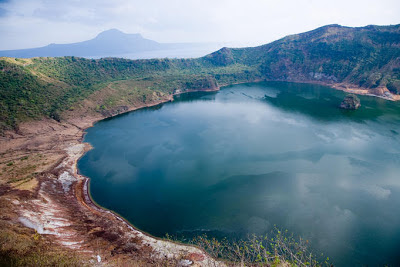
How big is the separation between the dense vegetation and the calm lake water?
20591mm

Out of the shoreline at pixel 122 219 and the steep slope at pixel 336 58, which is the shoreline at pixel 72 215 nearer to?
the shoreline at pixel 122 219

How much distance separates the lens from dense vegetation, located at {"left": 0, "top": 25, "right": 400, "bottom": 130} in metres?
66.9

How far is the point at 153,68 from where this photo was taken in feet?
434

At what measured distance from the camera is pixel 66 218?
28750 mm

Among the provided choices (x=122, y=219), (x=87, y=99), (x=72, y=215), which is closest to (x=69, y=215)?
(x=72, y=215)

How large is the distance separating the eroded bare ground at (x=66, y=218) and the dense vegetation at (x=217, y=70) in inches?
859

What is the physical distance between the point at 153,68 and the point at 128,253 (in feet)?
404

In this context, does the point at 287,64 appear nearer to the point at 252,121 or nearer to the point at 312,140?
the point at 252,121

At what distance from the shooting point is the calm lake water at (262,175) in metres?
28.0

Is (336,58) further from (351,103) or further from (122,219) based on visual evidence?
(122,219)

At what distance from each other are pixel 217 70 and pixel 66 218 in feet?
437

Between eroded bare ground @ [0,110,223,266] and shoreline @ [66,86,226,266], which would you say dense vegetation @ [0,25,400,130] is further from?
shoreline @ [66,86,226,266]

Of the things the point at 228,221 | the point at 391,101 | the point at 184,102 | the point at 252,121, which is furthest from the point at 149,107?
the point at 391,101

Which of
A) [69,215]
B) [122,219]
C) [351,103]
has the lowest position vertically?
[122,219]
